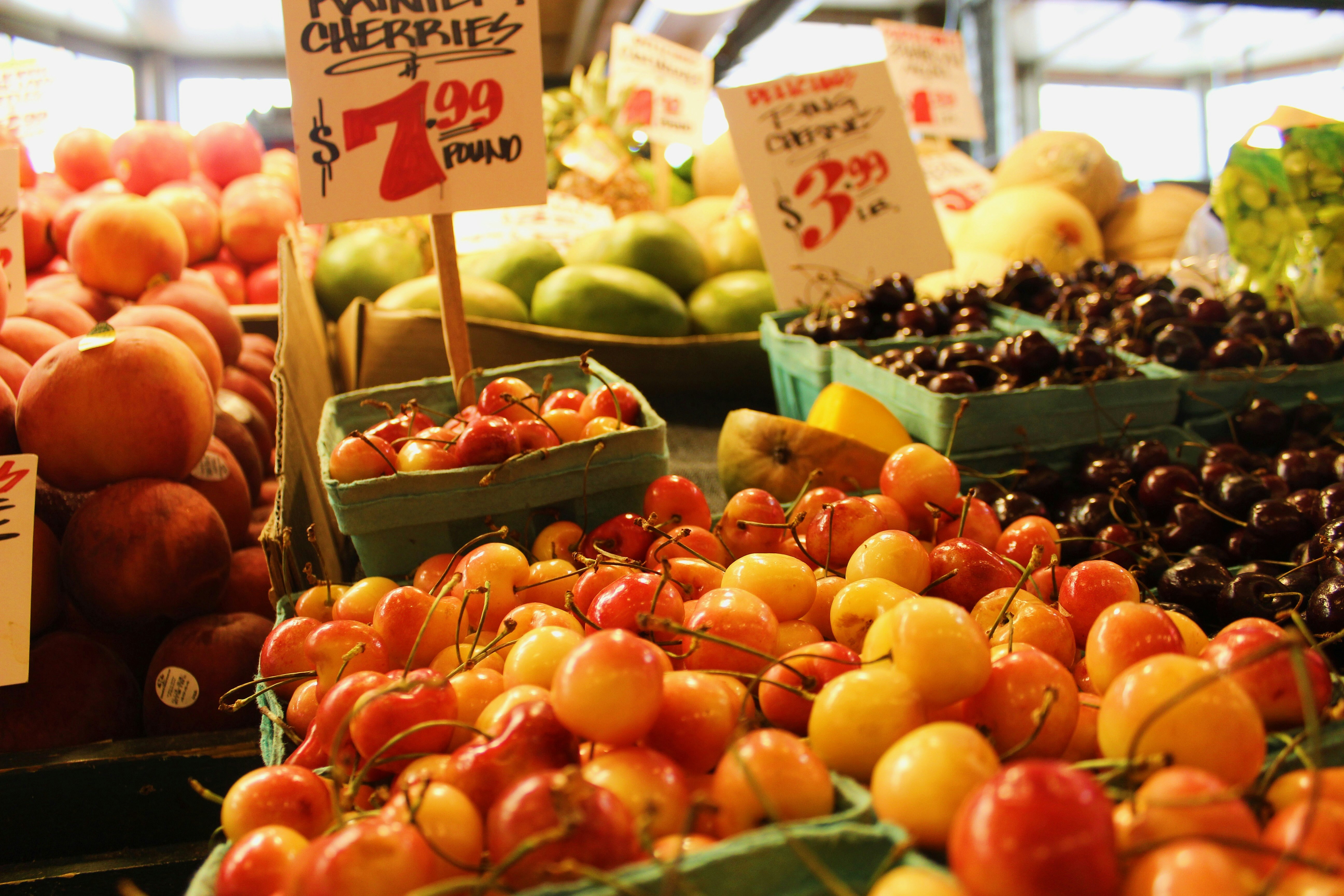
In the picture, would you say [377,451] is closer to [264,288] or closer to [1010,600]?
[1010,600]

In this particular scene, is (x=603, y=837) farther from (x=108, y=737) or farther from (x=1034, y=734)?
(x=108, y=737)

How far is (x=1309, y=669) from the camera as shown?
0.60 meters

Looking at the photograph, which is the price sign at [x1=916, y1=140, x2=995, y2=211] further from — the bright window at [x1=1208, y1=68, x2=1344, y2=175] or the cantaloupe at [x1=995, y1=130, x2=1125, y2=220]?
the bright window at [x1=1208, y1=68, x2=1344, y2=175]

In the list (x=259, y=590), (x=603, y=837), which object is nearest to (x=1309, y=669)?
(x=603, y=837)

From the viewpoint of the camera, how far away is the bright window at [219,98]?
733 centimetres

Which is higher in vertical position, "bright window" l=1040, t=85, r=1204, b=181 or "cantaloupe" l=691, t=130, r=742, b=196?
"bright window" l=1040, t=85, r=1204, b=181

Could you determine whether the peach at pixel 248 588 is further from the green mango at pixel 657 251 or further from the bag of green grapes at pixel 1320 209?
the bag of green grapes at pixel 1320 209

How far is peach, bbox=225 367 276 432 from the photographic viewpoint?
1.70m

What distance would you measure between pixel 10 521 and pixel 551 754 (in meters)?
0.80

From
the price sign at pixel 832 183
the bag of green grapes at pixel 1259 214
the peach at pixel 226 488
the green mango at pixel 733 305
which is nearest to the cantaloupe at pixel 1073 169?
the bag of green grapes at pixel 1259 214

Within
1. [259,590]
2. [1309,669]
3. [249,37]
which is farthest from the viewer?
[249,37]

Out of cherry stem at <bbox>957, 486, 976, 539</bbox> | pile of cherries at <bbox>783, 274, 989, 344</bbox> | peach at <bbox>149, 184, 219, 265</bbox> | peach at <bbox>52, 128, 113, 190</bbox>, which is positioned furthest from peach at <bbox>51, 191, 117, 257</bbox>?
cherry stem at <bbox>957, 486, 976, 539</bbox>

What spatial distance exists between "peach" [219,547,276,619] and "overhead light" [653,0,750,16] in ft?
9.60

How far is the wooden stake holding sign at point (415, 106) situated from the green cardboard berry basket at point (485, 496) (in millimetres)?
379
